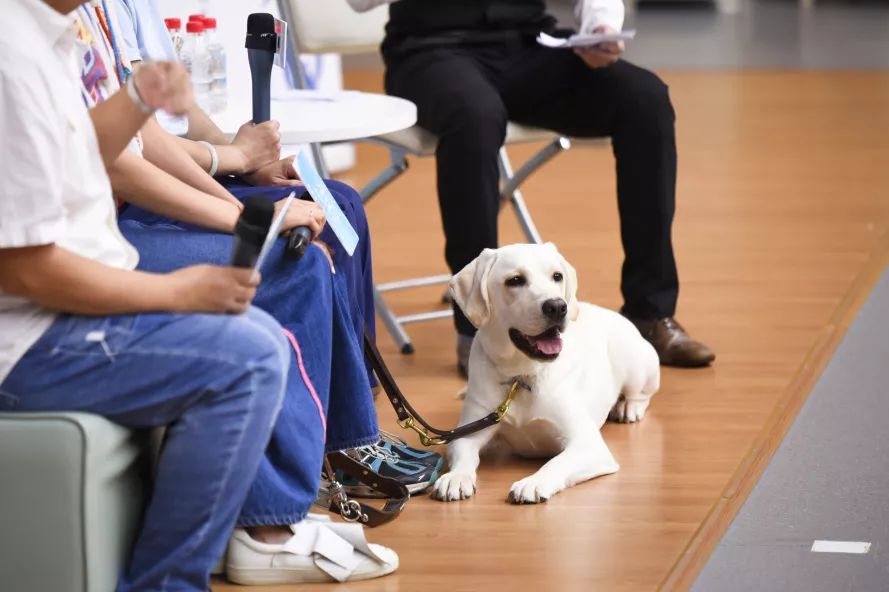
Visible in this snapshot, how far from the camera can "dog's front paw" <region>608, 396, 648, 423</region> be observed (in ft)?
10.6

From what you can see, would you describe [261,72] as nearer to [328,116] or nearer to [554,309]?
[328,116]

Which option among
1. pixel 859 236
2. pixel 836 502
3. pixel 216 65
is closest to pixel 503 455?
pixel 836 502

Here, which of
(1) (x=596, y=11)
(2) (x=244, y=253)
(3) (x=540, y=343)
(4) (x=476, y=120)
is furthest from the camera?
(1) (x=596, y=11)

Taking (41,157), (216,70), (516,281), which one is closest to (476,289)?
(516,281)

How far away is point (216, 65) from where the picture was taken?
3.15 metres

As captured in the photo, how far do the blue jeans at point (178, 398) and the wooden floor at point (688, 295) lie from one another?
0.41 meters

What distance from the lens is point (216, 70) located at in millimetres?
3150

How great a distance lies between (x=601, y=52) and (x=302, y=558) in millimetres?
1756

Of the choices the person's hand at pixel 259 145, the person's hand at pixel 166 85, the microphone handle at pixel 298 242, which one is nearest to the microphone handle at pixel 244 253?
the person's hand at pixel 166 85

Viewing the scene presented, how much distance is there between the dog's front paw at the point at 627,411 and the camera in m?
3.24

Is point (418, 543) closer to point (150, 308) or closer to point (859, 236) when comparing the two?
point (150, 308)

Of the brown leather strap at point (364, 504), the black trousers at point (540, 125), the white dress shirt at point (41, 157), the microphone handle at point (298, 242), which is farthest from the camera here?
the black trousers at point (540, 125)

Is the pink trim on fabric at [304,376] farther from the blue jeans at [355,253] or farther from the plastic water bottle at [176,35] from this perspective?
the plastic water bottle at [176,35]

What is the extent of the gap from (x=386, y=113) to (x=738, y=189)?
300cm
